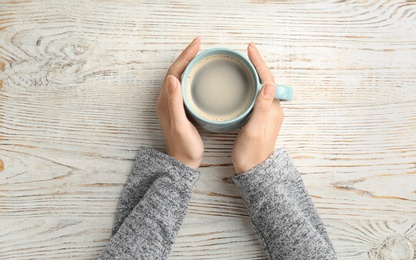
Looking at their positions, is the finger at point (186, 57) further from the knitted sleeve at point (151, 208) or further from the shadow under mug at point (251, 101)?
the knitted sleeve at point (151, 208)

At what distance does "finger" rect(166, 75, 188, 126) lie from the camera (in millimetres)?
692

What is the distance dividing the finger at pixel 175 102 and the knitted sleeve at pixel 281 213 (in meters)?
0.15

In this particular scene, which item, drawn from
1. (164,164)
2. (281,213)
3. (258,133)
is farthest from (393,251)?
(164,164)

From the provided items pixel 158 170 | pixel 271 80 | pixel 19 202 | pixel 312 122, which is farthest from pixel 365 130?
pixel 19 202

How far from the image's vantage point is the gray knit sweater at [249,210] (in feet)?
2.47

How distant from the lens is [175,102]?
70 centimetres

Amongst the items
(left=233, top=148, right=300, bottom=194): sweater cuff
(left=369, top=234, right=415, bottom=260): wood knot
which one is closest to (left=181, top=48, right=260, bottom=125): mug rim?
(left=233, top=148, right=300, bottom=194): sweater cuff

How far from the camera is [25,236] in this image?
83 cm

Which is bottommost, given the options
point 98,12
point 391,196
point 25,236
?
point 25,236

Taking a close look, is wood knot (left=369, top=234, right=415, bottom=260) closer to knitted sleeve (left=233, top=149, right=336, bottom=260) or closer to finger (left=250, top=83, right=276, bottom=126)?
knitted sleeve (left=233, top=149, right=336, bottom=260)

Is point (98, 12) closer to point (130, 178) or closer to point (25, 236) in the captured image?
point (130, 178)

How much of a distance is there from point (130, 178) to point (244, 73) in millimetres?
283

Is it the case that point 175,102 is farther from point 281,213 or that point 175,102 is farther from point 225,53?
point 281,213

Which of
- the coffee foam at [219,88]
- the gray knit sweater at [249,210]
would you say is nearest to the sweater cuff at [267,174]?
the gray knit sweater at [249,210]
